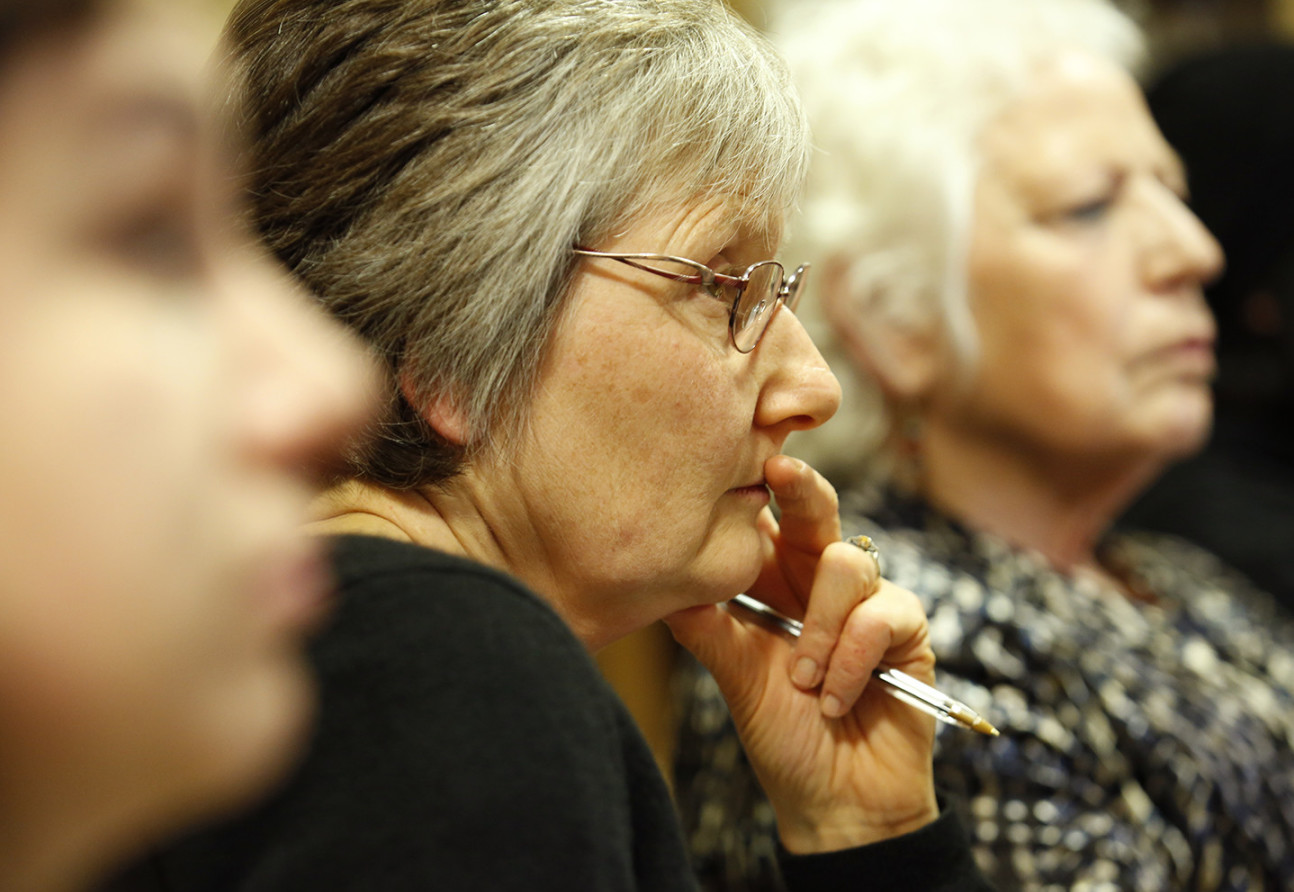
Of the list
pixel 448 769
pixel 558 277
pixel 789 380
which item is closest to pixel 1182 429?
pixel 789 380

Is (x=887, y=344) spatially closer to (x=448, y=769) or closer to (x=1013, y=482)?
(x=1013, y=482)

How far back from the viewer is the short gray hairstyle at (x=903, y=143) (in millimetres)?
1643

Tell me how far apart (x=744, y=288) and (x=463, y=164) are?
0.80ft

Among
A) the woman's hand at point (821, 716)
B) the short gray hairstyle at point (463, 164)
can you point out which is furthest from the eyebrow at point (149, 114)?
the woman's hand at point (821, 716)

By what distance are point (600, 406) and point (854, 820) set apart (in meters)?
0.50

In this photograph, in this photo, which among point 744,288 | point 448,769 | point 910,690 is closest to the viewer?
point 448,769

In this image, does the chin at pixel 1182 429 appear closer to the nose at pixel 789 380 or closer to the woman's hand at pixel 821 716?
the woman's hand at pixel 821 716

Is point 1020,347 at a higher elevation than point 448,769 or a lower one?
lower

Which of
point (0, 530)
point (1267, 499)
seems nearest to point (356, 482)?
point (0, 530)

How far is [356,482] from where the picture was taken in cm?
86

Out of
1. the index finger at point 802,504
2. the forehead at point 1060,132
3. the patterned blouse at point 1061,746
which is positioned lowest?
the patterned blouse at point 1061,746

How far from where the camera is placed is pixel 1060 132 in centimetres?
165

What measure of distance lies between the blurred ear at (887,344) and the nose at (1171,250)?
0.34 m

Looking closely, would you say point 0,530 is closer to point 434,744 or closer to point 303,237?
point 434,744
